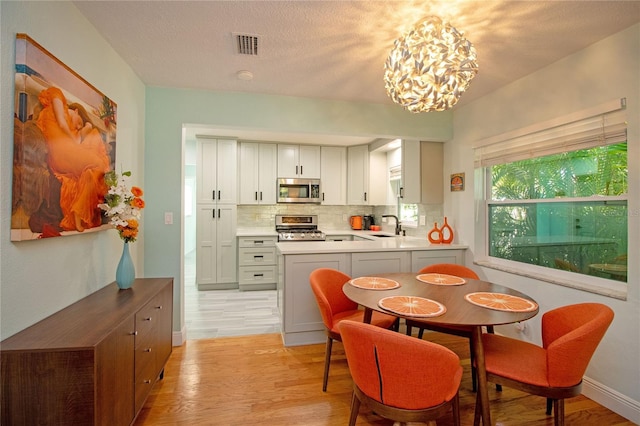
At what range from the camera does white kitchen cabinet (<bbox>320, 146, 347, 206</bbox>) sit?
5223mm

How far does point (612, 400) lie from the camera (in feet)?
6.35

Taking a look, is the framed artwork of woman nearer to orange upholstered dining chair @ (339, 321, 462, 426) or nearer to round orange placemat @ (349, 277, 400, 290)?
orange upholstered dining chair @ (339, 321, 462, 426)

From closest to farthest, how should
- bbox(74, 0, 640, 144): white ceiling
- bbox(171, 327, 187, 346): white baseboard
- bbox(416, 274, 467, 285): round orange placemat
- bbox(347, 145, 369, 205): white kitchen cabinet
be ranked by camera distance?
bbox(74, 0, 640, 144): white ceiling < bbox(416, 274, 467, 285): round orange placemat < bbox(171, 327, 187, 346): white baseboard < bbox(347, 145, 369, 205): white kitchen cabinet

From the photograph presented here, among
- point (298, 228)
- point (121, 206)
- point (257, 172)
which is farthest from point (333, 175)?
point (121, 206)

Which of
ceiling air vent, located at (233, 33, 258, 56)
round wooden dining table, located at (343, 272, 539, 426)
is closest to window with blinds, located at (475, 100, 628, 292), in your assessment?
round wooden dining table, located at (343, 272, 539, 426)

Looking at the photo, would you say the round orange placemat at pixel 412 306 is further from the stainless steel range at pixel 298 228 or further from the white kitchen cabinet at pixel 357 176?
the white kitchen cabinet at pixel 357 176

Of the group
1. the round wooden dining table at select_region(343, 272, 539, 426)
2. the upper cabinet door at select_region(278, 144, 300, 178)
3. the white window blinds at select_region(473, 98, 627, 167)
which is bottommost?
the round wooden dining table at select_region(343, 272, 539, 426)

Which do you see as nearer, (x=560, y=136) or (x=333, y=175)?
(x=560, y=136)

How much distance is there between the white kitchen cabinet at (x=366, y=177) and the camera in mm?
5137

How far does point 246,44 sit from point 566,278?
10.1ft

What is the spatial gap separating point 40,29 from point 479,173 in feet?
11.8

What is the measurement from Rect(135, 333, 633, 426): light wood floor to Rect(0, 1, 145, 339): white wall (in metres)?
0.94

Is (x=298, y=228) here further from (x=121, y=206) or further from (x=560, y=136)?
(x=560, y=136)

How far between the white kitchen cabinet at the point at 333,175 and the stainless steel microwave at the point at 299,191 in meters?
0.14
